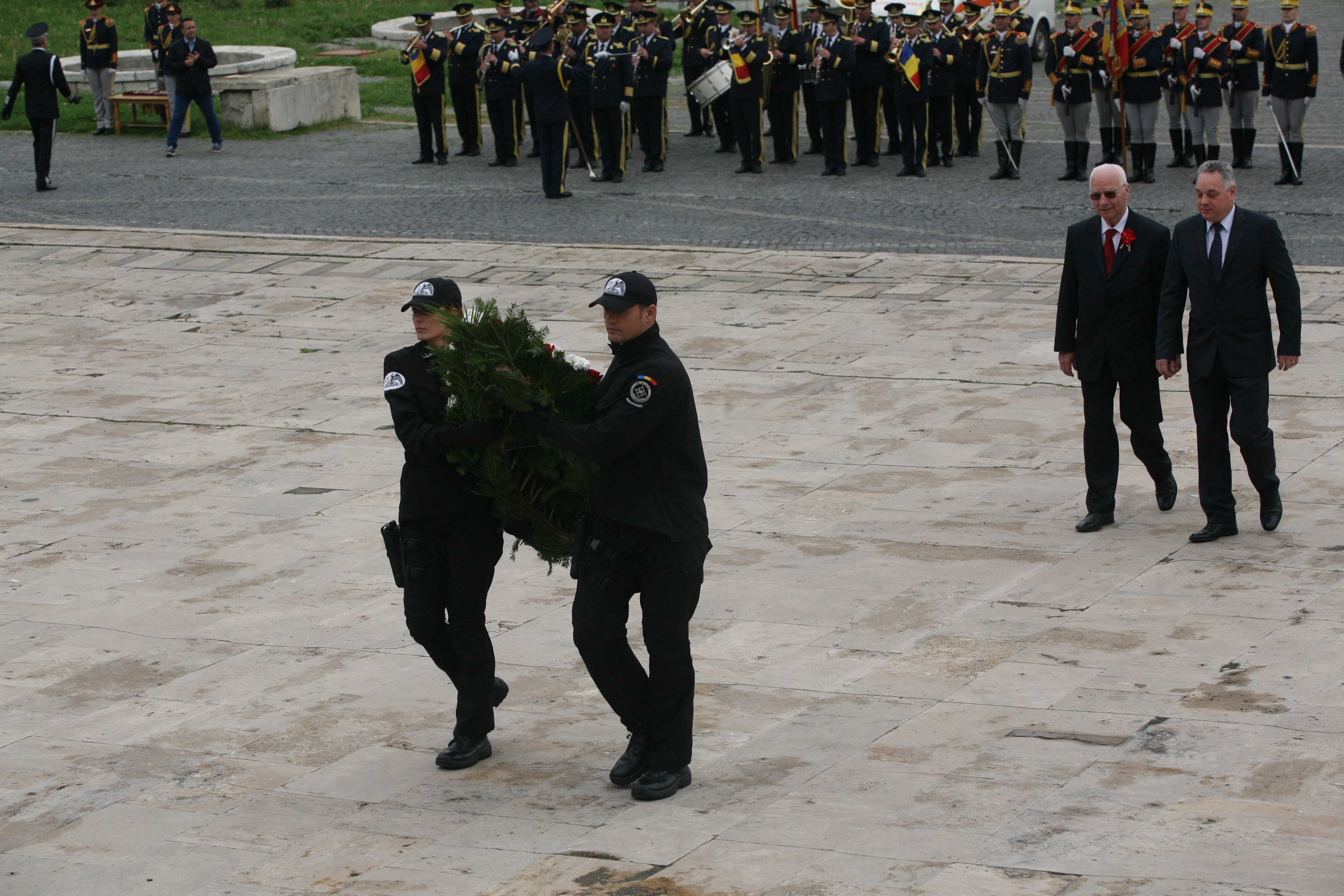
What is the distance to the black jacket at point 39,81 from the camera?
2109 cm

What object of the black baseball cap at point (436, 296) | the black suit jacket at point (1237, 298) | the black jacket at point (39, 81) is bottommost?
the black suit jacket at point (1237, 298)

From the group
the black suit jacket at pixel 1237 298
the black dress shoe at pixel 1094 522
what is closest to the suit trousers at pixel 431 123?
the black dress shoe at pixel 1094 522

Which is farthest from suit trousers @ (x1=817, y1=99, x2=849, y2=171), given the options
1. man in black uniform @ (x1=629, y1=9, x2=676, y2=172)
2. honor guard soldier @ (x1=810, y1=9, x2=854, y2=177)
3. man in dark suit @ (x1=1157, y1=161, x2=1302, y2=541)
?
man in dark suit @ (x1=1157, y1=161, x2=1302, y2=541)

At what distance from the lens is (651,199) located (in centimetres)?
1984

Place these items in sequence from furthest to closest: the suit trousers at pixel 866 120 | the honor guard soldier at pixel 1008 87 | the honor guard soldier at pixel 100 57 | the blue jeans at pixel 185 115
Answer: the honor guard soldier at pixel 100 57
the blue jeans at pixel 185 115
the suit trousers at pixel 866 120
the honor guard soldier at pixel 1008 87

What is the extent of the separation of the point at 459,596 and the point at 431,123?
1739cm

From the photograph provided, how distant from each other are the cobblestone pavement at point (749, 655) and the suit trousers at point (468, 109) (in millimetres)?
10223

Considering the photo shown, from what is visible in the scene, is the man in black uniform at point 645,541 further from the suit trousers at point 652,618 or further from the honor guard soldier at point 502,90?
the honor guard soldier at point 502,90

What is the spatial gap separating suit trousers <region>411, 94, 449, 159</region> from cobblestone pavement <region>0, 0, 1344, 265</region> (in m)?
0.31

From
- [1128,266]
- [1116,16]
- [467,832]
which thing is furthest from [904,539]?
[1116,16]

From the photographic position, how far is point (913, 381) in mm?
11883

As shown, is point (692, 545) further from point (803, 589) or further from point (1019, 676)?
point (803, 589)

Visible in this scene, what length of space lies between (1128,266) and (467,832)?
191 inches

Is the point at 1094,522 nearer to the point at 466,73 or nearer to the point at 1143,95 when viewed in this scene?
the point at 1143,95
